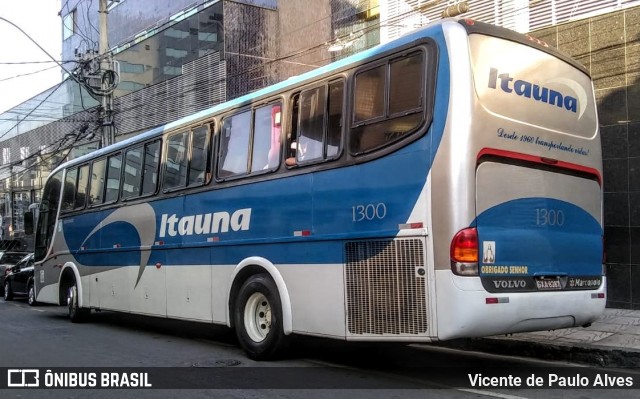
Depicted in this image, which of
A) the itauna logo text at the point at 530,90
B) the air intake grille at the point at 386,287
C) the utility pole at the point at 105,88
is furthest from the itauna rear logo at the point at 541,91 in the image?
the utility pole at the point at 105,88

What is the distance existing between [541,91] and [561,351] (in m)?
3.32

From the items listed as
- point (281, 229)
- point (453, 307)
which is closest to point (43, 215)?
point (281, 229)

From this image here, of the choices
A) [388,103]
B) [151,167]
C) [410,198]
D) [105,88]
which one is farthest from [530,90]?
[105,88]

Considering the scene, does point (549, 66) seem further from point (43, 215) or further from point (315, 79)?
point (43, 215)

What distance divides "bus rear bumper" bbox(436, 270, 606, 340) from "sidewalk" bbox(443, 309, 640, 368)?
163 centimetres

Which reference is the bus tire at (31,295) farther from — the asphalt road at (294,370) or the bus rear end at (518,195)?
the bus rear end at (518,195)

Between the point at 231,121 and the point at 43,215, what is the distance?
785cm

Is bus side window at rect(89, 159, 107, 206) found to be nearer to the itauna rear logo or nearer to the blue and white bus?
the blue and white bus

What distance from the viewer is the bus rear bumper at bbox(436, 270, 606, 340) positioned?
5340mm

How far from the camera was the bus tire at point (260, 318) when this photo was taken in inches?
283

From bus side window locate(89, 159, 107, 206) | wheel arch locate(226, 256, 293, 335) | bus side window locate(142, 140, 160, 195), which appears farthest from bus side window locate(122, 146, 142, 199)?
wheel arch locate(226, 256, 293, 335)

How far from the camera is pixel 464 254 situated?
5391mm

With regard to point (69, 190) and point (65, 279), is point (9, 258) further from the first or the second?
point (69, 190)

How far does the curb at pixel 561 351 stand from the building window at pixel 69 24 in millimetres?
27756
